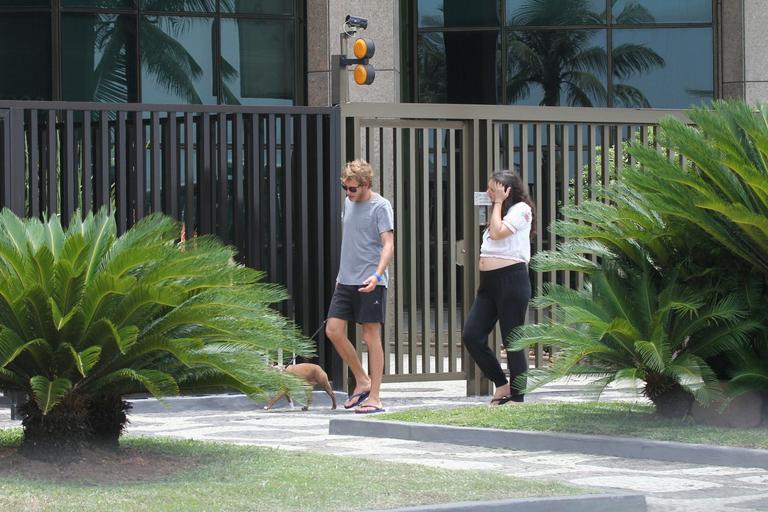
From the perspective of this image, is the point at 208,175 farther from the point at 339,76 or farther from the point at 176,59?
the point at 176,59

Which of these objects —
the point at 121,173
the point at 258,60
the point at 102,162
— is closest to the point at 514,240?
the point at 121,173

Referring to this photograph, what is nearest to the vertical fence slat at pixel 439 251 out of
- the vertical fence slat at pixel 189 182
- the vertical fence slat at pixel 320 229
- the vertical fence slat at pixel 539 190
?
the vertical fence slat at pixel 539 190

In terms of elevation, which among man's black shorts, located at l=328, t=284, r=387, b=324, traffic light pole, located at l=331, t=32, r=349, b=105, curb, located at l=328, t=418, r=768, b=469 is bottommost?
curb, located at l=328, t=418, r=768, b=469

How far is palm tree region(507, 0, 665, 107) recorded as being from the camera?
23344mm

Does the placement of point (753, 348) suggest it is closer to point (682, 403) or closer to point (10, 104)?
point (682, 403)

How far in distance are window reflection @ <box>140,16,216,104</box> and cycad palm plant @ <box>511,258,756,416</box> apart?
13.3 metres

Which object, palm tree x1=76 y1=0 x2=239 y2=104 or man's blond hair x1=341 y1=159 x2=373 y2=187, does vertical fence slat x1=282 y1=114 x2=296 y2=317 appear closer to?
man's blond hair x1=341 y1=159 x2=373 y2=187

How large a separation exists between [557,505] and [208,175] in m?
6.78

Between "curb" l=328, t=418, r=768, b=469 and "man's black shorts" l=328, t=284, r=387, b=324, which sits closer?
"curb" l=328, t=418, r=768, b=469

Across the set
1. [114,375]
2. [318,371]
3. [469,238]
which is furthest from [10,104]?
[114,375]

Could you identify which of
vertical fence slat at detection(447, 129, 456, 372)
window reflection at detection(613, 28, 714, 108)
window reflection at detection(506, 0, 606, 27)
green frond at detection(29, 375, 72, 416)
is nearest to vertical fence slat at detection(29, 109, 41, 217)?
vertical fence slat at detection(447, 129, 456, 372)

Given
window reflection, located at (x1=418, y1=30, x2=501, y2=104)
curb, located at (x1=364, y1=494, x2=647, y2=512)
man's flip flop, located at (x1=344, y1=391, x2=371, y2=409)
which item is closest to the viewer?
curb, located at (x1=364, y1=494, x2=647, y2=512)

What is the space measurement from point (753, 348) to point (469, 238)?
4.10 m

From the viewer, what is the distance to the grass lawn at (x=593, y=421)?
29.7 ft
